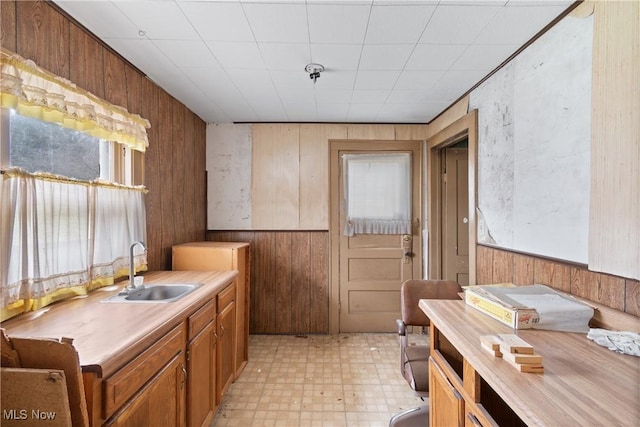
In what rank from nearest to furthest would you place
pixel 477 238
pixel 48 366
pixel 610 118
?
pixel 48 366 → pixel 610 118 → pixel 477 238

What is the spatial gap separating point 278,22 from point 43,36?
1.08 m

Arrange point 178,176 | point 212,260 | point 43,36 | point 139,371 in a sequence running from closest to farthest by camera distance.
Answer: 1. point 139,371
2. point 43,36
3. point 212,260
4. point 178,176

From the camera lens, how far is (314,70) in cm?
212

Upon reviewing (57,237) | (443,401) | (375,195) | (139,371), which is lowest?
(443,401)

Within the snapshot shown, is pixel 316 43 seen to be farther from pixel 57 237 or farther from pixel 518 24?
pixel 57 237

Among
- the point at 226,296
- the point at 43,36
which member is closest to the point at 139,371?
the point at 226,296

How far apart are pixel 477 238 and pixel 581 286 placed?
3.12 ft

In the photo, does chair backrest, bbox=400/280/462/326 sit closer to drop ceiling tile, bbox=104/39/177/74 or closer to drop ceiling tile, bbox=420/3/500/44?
drop ceiling tile, bbox=420/3/500/44

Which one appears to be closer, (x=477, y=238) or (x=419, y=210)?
(x=477, y=238)

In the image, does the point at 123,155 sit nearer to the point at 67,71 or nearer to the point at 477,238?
the point at 67,71

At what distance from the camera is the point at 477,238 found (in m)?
2.35

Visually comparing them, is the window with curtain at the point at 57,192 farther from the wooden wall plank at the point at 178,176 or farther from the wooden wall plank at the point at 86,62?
the wooden wall plank at the point at 178,176

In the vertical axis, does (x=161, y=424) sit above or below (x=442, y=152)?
below

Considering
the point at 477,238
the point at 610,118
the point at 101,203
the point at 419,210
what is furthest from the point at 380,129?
the point at 101,203
